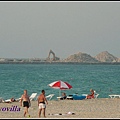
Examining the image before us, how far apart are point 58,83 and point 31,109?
183 inches

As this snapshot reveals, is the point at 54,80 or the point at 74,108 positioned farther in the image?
the point at 54,80

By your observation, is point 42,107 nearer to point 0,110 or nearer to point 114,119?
point 114,119

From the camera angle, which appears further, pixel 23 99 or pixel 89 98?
pixel 89 98

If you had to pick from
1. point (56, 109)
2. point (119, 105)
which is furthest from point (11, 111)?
point (119, 105)

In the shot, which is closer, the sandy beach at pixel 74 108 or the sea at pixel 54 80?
the sandy beach at pixel 74 108

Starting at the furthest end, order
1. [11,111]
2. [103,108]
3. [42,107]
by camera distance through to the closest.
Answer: [103,108] → [11,111] → [42,107]

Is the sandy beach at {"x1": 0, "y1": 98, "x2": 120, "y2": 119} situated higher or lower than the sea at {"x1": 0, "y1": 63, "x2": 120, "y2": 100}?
lower

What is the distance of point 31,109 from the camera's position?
24344 mm

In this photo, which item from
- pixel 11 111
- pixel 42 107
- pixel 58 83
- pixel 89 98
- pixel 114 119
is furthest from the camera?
pixel 89 98

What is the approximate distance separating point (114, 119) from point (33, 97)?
47.5 feet

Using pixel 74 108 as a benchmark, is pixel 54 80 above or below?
above

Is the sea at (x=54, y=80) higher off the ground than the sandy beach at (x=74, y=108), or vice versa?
the sea at (x=54, y=80)

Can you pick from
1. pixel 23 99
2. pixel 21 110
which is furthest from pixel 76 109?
pixel 23 99

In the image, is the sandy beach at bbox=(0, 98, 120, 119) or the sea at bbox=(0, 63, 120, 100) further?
the sea at bbox=(0, 63, 120, 100)
